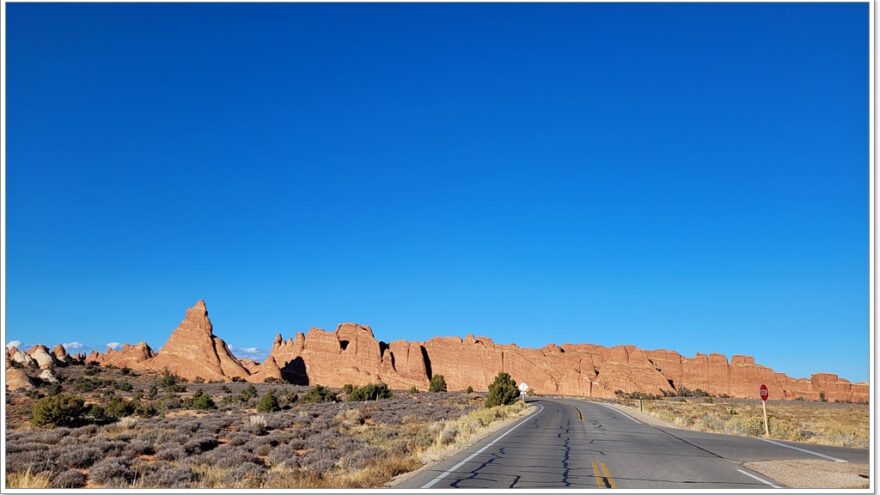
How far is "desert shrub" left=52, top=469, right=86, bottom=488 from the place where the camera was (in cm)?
1425

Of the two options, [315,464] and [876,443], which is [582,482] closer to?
[876,443]

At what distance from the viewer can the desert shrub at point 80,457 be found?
677 inches

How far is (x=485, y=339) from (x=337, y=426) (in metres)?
108

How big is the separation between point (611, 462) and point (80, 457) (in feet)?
50.6

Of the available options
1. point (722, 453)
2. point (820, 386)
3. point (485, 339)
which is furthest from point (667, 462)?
point (820, 386)

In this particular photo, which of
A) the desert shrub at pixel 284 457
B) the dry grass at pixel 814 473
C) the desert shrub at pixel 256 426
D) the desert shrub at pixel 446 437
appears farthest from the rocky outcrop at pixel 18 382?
the dry grass at pixel 814 473

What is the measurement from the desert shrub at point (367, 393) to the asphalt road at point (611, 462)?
4750cm

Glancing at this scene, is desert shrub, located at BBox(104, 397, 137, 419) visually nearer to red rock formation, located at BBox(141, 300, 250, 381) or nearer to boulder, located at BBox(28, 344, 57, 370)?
boulder, located at BBox(28, 344, 57, 370)

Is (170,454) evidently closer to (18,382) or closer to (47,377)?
(18,382)

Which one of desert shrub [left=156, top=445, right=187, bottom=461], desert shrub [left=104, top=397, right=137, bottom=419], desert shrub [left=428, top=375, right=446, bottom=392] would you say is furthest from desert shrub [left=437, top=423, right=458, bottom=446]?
desert shrub [left=428, top=375, right=446, bottom=392]

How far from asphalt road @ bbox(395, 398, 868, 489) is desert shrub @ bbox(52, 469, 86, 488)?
28.2ft

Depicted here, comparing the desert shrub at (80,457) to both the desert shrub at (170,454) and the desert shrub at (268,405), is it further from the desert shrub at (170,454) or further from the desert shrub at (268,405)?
the desert shrub at (268,405)

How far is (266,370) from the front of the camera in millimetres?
107625

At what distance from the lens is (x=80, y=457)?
17844 millimetres
